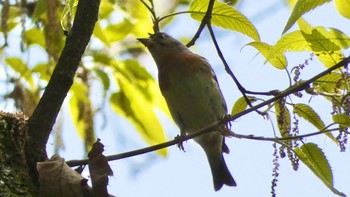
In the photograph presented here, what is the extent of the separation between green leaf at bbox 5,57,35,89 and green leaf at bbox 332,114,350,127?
1753 millimetres

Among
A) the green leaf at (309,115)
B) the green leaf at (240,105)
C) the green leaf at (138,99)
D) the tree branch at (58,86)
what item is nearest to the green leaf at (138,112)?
the green leaf at (138,99)

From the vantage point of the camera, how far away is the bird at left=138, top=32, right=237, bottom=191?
4.09 meters

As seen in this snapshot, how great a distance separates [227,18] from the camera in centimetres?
230

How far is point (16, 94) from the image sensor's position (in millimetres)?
3068

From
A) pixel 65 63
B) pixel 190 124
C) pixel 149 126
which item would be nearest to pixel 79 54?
pixel 65 63

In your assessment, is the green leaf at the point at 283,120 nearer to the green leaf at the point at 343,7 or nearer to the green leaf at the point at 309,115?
the green leaf at the point at 309,115

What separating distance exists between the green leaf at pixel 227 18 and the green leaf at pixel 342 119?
1.48 feet

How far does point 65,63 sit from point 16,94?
0.97 m

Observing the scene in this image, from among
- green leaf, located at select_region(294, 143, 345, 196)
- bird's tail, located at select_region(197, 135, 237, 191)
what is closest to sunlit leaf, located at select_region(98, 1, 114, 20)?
bird's tail, located at select_region(197, 135, 237, 191)

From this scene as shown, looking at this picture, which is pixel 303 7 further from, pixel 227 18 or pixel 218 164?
pixel 218 164

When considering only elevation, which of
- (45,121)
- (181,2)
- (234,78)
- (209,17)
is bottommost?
(45,121)

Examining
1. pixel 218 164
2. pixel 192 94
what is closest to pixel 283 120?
pixel 192 94

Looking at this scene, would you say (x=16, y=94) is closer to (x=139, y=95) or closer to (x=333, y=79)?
(x=139, y=95)

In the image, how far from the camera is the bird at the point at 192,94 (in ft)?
13.4
